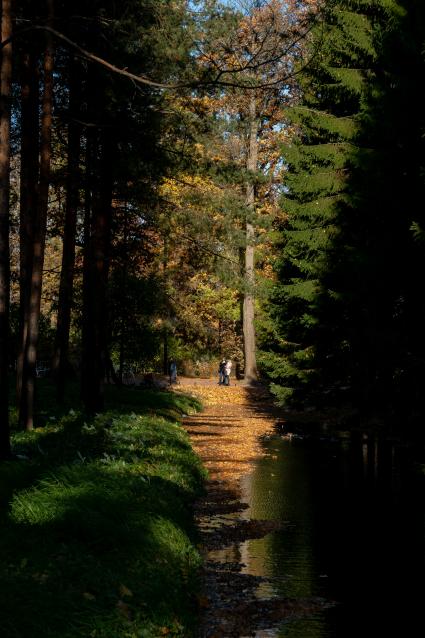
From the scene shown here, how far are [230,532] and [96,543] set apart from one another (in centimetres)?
360

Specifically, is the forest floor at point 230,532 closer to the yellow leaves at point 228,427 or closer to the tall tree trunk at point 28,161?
the yellow leaves at point 228,427

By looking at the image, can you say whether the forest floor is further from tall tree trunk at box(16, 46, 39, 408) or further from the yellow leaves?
tall tree trunk at box(16, 46, 39, 408)

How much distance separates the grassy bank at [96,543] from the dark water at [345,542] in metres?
1.10

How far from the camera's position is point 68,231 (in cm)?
2642

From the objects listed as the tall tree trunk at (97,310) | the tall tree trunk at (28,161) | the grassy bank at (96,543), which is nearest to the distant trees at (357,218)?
the tall tree trunk at (97,310)

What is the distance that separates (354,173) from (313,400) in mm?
8753

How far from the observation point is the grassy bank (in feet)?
20.7

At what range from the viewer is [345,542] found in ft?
36.8

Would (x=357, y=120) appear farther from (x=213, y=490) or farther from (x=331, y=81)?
(x=213, y=490)

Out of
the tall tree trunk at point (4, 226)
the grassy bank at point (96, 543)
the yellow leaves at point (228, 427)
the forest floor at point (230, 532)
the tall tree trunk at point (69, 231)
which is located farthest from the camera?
the tall tree trunk at point (69, 231)

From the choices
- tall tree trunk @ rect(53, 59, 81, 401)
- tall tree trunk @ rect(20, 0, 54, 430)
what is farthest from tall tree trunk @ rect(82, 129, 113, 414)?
tall tree trunk @ rect(20, 0, 54, 430)

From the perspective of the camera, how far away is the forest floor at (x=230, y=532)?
7.87m

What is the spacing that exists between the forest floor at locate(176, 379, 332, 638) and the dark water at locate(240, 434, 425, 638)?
0.71ft

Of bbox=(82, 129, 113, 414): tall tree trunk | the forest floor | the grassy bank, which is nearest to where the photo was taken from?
the grassy bank
